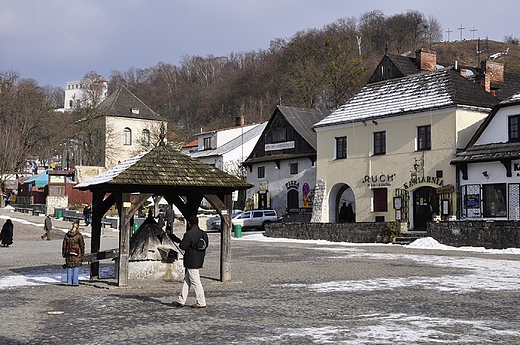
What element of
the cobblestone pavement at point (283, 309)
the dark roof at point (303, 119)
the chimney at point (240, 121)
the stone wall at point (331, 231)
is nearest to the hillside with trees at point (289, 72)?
the chimney at point (240, 121)

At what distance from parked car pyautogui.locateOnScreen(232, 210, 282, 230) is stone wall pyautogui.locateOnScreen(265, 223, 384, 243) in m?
8.82

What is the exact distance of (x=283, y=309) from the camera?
12836mm

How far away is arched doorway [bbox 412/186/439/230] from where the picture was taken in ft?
121

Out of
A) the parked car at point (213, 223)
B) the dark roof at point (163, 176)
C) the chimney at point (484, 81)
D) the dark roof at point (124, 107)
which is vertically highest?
the dark roof at point (124, 107)

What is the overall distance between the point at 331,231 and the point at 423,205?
5249mm

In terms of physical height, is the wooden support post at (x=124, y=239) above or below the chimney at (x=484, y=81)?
below

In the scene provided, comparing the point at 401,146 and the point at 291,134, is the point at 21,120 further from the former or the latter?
the point at 401,146

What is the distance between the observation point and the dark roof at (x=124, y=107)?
82.6 m

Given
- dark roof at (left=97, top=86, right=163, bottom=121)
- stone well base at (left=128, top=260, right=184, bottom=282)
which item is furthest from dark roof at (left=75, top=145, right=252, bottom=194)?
dark roof at (left=97, top=86, right=163, bottom=121)

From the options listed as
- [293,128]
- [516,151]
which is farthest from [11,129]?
[516,151]

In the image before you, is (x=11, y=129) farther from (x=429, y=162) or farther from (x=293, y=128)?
(x=429, y=162)

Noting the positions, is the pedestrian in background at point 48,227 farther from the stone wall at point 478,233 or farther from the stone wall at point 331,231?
the stone wall at point 478,233

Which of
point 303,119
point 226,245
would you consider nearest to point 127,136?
point 303,119

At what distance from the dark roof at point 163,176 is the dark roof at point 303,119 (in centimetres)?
3376
